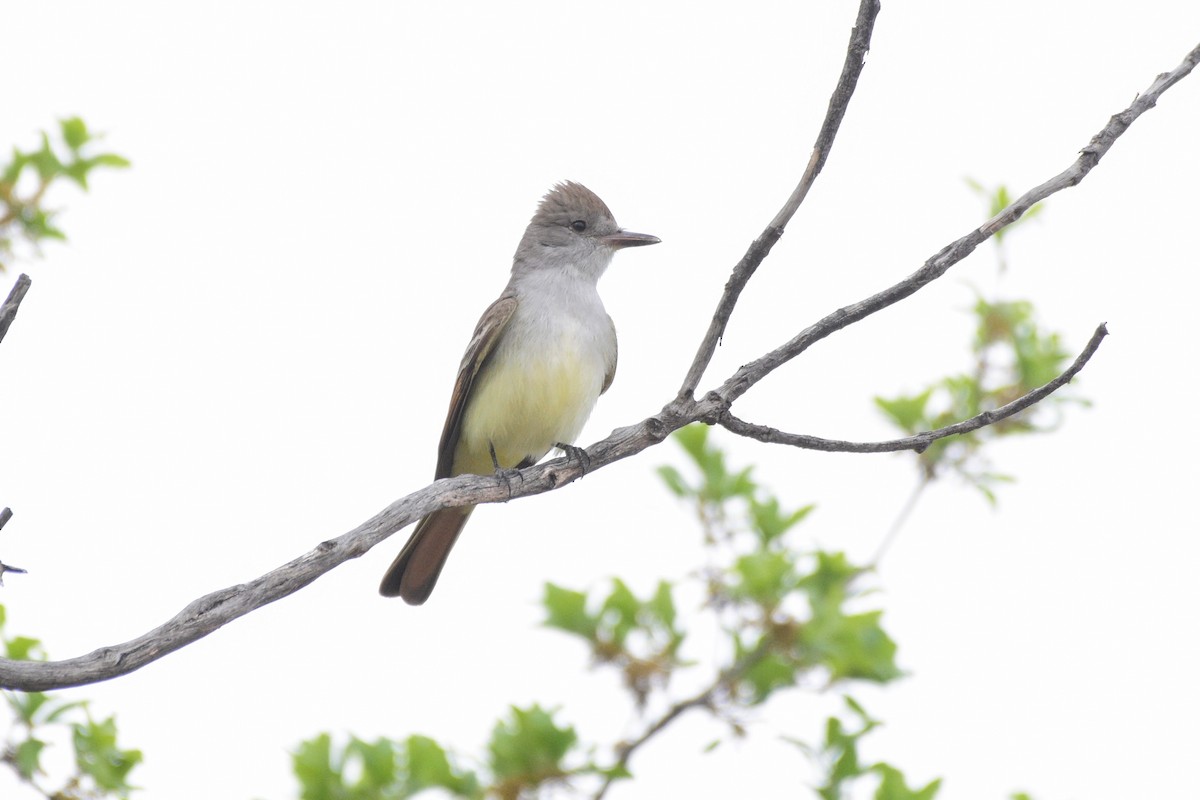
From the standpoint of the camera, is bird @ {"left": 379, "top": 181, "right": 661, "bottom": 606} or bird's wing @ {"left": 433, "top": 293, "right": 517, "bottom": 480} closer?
bird @ {"left": 379, "top": 181, "right": 661, "bottom": 606}

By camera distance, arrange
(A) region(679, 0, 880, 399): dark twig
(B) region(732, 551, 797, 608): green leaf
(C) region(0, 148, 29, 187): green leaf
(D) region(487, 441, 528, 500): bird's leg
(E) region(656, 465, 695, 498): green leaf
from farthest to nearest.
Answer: (E) region(656, 465, 695, 498): green leaf
(B) region(732, 551, 797, 608): green leaf
(C) region(0, 148, 29, 187): green leaf
(D) region(487, 441, 528, 500): bird's leg
(A) region(679, 0, 880, 399): dark twig

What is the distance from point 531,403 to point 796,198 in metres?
2.50

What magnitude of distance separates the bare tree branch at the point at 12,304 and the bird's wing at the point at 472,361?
3.18m

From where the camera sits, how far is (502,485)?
148 inches

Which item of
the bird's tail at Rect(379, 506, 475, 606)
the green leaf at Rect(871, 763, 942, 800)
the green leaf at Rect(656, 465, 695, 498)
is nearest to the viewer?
the green leaf at Rect(871, 763, 942, 800)

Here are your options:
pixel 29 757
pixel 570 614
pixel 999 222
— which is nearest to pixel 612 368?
pixel 570 614

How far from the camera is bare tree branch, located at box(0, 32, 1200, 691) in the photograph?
254cm

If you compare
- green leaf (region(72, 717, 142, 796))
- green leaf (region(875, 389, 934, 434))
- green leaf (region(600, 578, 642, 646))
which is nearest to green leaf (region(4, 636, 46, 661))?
green leaf (region(72, 717, 142, 796))

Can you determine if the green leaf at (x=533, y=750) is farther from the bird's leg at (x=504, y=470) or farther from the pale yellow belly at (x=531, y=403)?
the pale yellow belly at (x=531, y=403)

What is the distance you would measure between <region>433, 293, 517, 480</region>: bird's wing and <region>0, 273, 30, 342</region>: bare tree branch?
10.4 feet

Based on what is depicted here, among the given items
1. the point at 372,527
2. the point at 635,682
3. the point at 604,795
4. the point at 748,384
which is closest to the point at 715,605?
the point at 635,682

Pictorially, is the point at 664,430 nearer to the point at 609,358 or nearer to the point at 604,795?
the point at 604,795

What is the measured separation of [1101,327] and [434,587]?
3.54 metres

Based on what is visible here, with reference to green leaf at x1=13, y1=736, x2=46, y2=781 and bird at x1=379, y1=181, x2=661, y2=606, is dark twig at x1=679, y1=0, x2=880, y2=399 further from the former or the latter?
bird at x1=379, y1=181, x2=661, y2=606
